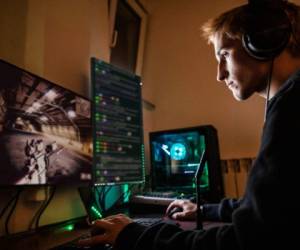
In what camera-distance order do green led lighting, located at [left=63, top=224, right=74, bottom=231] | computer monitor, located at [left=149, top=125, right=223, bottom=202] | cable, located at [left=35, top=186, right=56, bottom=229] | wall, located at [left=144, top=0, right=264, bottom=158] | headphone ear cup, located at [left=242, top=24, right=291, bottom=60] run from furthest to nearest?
wall, located at [left=144, top=0, right=264, bottom=158] → computer monitor, located at [left=149, top=125, right=223, bottom=202] → cable, located at [left=35, top=186, right=56, bottom=229] → green led lighting, located at [left=63, top=224, right=74, bottom=231] → headphone ear cup, located at [left=242, top=24, right=291, bottom=60]

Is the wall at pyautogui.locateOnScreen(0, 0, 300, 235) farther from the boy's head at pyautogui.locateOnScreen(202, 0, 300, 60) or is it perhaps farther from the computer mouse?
the boy's head at pyautogui.locateOnScreen(202, 0, 300, 60)

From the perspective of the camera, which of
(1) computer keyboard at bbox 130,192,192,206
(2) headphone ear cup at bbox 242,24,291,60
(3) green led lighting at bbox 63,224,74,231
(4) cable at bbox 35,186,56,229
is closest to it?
(2) headphone ear cup at bbox 242,24,291,60

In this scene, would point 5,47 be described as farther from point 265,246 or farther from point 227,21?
point 265,246

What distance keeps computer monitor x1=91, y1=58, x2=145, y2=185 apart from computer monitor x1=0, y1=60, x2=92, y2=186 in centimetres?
11

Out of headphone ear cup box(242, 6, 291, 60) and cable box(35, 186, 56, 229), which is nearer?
headphone ear cup box(242, 6, 291, 60)

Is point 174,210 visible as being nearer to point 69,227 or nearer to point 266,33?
point 69,227

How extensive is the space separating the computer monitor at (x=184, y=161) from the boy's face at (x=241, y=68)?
0.99 meters

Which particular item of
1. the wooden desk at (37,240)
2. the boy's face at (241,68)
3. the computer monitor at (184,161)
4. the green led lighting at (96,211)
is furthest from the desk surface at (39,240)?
the computer monitor at (184,161)

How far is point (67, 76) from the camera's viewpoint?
4.88 ft

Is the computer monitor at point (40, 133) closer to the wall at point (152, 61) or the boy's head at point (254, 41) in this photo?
the wall at point (152, 61)

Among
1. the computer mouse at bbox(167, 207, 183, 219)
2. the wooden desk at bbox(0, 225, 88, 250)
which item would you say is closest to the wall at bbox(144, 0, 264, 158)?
the computer mouse at bbox(167, 207, 183, 219)

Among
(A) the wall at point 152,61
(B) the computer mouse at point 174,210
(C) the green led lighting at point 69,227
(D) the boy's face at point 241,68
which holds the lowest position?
(C) the green led lighting at point 69,227

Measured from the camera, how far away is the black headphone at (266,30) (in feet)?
2.52

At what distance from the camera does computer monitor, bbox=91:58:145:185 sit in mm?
1490
